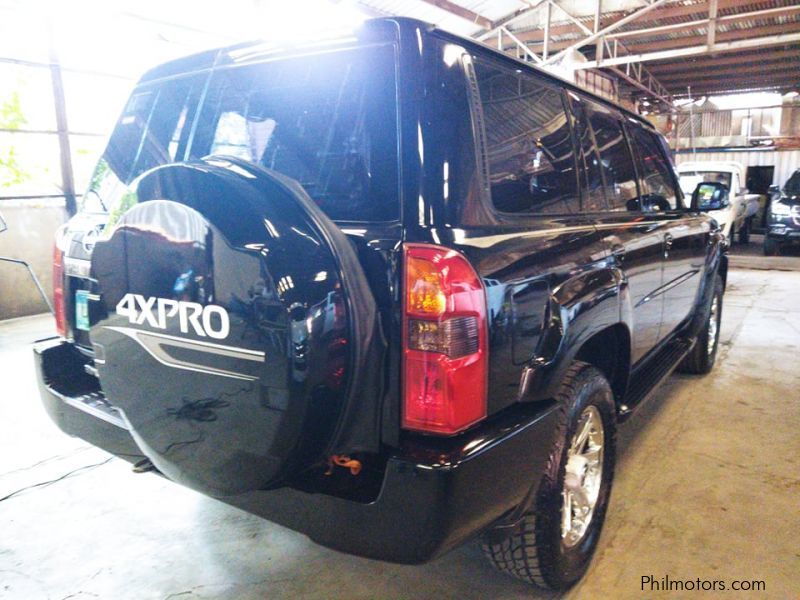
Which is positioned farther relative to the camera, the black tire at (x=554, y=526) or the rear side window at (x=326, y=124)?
the black tire at (x=554, y=526)

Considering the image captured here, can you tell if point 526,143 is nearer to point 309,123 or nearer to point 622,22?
→ point 309,123

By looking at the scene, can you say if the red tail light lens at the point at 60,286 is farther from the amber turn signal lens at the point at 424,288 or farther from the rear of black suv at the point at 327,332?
the amber turn signal lens at the point at 424,288

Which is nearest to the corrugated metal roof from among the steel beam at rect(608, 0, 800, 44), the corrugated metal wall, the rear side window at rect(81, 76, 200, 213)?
the steel beam at rect(608, 0, 800, 44)

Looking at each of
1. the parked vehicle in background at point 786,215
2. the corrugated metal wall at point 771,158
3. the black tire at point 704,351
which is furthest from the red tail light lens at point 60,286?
the corrugated metal wall at point 771,158

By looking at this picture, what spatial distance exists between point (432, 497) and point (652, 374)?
1.90 m

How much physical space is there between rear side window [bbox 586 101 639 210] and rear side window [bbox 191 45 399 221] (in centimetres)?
122

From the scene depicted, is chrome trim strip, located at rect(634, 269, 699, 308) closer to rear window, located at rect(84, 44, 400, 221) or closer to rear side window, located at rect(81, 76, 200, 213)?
rear window, located at rect(84, 44, 400, 221)

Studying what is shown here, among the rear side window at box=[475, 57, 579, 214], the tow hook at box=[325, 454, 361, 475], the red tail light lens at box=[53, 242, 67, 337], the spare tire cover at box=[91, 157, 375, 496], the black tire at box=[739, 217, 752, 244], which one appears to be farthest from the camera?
the black tire at box=[739, 217, 752, 244]

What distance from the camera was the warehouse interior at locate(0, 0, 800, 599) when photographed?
2061 mm

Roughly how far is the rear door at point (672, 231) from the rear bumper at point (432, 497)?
1.57 meters

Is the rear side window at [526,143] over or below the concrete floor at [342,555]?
over

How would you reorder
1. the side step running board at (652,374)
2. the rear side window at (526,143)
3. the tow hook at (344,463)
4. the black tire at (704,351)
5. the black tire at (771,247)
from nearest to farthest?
the tow hook at (344,463), the rear side window at (526,143), the side step running board at (652,374), the black tire at (704,351), the black tire at (771,247)

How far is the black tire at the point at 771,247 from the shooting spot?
1103cm

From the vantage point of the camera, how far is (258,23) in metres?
7.00
